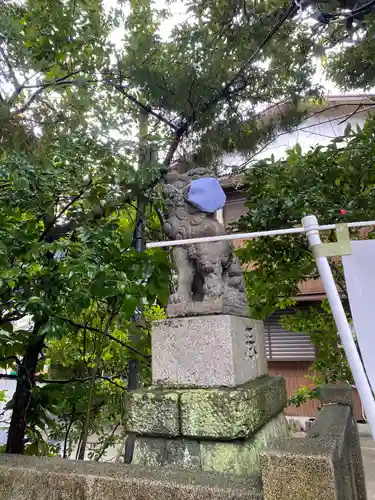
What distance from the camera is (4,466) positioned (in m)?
1.97

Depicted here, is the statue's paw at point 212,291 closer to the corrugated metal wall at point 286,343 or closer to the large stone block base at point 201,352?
the large stone block base at point 201,352

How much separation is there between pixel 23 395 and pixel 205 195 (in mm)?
2625

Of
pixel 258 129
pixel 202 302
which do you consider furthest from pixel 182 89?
pixel 202 302

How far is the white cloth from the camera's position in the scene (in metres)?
1.37

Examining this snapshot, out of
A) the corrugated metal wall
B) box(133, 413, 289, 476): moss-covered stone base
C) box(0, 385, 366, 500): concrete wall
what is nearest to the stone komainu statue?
box(133, 413, 289, 476): moss-covered stone base

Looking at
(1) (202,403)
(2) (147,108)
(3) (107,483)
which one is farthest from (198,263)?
(2) (147,108)

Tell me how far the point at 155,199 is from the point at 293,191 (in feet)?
5.26

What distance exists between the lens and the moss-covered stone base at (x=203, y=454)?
1.96 m

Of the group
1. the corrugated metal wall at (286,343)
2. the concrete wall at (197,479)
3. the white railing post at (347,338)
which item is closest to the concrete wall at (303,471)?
the concrete wall at (197,479)

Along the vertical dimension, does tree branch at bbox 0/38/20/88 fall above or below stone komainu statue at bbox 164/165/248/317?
above

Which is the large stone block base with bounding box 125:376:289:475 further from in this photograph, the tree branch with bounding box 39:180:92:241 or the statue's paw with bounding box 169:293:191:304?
the tree branch with bounding box 39:180:92:241

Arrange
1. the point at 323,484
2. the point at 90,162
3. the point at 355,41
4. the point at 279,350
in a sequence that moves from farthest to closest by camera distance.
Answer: the point at 279,350 → the point at 355,41 → the point at 90,162 → the point at 323,484

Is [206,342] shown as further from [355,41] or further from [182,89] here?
[355,41]

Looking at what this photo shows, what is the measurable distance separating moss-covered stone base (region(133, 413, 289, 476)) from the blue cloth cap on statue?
150 centimetres
